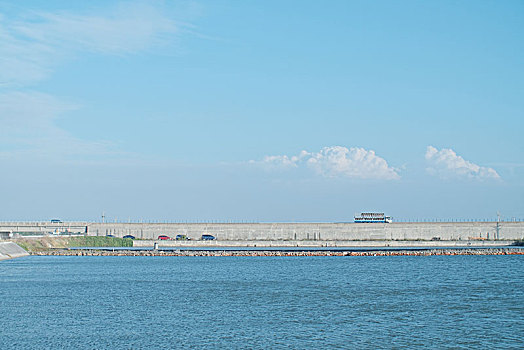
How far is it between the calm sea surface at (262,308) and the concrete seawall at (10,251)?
23.8m

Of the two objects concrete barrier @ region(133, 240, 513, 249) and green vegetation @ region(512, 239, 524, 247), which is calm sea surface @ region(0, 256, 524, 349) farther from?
green vegetation @ region(512, 239, 524, 247)

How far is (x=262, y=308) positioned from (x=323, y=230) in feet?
401

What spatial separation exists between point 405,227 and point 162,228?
61925mm

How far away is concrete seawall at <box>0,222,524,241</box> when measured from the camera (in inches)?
6722

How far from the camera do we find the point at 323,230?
172 metres

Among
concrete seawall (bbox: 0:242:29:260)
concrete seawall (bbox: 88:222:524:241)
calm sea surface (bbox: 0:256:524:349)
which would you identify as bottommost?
calm sea surface (bbox: 0:256:524:349)

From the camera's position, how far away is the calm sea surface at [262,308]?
3819 centimetres

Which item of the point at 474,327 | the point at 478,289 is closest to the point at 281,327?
the point at 474,327

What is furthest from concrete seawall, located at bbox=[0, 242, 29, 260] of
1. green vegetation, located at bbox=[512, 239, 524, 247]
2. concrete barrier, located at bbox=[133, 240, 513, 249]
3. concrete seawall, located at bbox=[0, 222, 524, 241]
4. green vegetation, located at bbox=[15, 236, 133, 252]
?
green vegetation, located at bbox=[512, 239, 524, 247]

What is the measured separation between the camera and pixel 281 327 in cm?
4219

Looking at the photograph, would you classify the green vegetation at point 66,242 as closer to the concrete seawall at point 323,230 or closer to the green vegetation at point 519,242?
the concrete seawall at point 323,230

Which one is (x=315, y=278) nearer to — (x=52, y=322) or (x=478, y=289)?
(x=478, y=289)

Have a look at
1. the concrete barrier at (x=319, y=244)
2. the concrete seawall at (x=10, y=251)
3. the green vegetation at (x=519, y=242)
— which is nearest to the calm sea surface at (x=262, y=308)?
the concrete seawall at (x=10, y=251)

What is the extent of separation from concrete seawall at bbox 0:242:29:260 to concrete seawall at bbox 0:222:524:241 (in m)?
51.9
